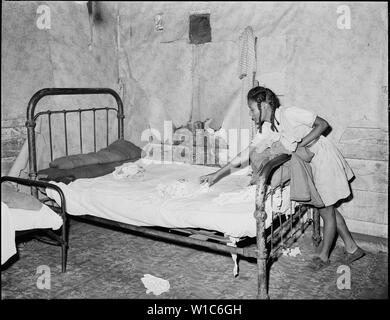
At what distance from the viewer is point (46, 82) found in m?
5.49

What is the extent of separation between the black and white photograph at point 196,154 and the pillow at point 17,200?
0.01 meters

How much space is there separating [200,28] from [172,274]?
3233 mm

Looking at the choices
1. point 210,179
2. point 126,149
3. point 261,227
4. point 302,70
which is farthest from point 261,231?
point 126,149

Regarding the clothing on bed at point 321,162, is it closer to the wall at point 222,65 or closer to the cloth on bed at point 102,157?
the wall at point 222,65

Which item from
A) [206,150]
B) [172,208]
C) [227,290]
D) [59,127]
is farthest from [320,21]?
[59,127]

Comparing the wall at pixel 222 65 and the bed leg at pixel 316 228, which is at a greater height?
the wall at pixel 222 65

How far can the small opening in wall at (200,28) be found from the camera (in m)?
5.60

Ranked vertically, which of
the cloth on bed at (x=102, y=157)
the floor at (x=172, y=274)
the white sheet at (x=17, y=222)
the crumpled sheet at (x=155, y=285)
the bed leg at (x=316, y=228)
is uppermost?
the cloth on bed at (x=102, y=157)

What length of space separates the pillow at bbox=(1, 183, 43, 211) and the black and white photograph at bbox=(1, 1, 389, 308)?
1cm

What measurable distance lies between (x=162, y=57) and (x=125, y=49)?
70cm

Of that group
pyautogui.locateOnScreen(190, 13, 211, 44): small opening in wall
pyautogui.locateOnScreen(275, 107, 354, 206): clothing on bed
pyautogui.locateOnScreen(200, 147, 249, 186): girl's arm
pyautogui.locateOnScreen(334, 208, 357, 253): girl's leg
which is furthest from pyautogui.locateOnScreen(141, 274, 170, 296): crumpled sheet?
pyautogui.locateOnScreen(190, 13, 211, 44): small opening in wall

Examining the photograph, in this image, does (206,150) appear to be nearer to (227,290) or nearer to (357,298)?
(227,290)

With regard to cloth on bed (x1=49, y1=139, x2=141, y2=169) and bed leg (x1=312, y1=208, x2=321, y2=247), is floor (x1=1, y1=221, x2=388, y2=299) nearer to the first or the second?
bed leg (x1=312, y1=208, x2=321, y2=247)

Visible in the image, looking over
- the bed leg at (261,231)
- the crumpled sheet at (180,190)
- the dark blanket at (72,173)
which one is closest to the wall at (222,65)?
the dark blanket at (72,173)
